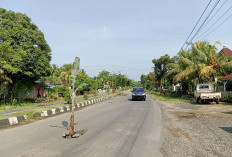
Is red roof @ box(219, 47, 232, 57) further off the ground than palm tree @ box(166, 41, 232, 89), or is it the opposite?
red roof @ box(219, 47, 232, 57)

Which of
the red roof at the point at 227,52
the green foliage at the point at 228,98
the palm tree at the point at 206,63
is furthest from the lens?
the red roof at the point at 227,52

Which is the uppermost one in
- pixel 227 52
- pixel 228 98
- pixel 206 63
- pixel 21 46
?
pixel 227 52

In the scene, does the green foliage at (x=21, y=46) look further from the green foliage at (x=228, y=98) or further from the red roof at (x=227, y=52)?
the red roof at (x=227, y=52)

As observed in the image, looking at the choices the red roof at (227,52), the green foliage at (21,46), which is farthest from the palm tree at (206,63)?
the green foliage at (21,46)

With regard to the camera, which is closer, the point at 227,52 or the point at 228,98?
the point at 228,98

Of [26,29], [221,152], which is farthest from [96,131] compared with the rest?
[26,29]

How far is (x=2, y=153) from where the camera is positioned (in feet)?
14.4

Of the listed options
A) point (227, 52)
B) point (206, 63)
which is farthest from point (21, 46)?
point (227, 52)

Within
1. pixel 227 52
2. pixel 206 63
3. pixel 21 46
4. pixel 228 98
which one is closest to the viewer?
pixel 228 98

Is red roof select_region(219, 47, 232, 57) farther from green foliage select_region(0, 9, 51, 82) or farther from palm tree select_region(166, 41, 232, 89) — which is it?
green foliage select_region(0, 9, 51, 82)

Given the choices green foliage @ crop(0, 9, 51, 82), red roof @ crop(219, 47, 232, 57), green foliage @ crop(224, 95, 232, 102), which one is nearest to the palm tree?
green foliage @ crop(224, 95, 232, 102)

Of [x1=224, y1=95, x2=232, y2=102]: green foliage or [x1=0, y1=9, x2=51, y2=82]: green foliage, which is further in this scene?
[x1=224, y1=95, x2=232, y2=102]: green foliage

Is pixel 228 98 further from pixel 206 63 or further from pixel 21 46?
pixel 21 46

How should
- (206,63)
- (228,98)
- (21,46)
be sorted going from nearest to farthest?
(228,98)
(21,46)
(206,63)
